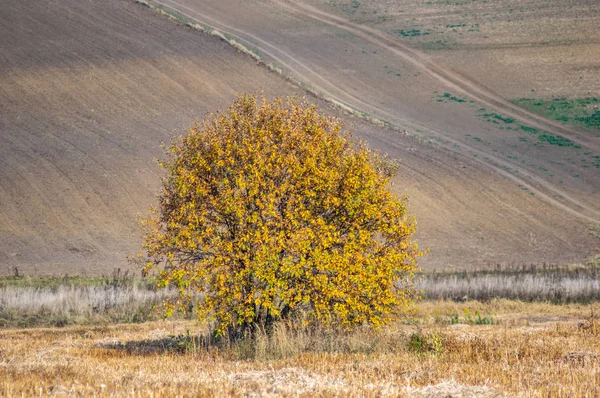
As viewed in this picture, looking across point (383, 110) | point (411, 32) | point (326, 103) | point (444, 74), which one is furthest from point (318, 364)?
point (411, 32)

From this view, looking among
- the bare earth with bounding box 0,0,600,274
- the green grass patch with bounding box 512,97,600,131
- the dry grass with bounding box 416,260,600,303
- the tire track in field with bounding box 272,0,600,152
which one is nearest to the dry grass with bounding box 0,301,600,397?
the dry grass with bounding box 416,260,600,303

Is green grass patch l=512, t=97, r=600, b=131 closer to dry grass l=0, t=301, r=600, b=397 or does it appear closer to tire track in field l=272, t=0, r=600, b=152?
tire track in field l=272, t=0, r=600, b=152

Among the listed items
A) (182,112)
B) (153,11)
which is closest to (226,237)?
(182,112)

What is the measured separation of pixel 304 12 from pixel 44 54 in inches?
1904

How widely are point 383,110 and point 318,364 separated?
2398 inches

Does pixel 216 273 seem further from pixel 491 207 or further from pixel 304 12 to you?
pixel 304 12

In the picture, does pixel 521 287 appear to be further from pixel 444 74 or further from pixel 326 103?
pixel 444 74

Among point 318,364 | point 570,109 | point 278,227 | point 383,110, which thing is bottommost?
point 318,364

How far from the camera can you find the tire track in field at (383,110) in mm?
55438

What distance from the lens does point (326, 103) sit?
68.2m

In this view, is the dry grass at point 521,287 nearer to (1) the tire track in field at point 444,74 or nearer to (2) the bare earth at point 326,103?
(2) the bare earth at point 326,103

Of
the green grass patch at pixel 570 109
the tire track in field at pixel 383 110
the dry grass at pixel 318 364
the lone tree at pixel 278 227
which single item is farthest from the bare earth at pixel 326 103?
the dry grass at pixel 318 364

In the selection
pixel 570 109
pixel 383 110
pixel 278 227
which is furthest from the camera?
pixel 570 109

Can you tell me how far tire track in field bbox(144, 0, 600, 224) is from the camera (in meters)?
55.4
